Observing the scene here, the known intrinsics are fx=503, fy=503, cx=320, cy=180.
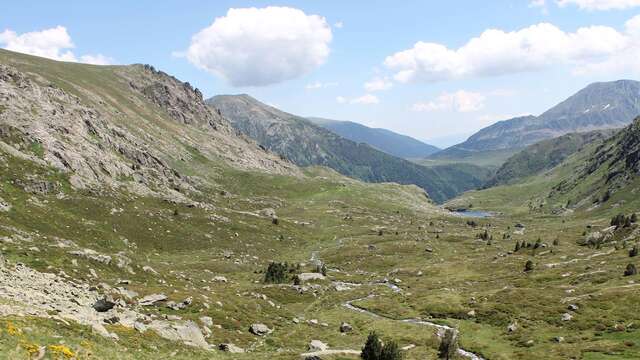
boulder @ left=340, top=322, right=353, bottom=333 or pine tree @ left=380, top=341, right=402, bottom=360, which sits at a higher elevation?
pine tree @ left=380, top=341, right=402, bottom=360

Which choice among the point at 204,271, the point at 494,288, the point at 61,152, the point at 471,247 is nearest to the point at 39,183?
the point at 61,152

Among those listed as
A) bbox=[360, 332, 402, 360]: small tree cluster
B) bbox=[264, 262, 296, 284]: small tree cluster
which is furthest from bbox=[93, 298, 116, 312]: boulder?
bbox=[264, 262, 296, 284]: small tree cluster

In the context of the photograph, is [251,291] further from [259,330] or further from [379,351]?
[379,351]

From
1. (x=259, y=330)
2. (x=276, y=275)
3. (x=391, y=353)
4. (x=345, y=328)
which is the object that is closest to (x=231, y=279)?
(x=276, y=275)

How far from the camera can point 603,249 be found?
11719 centimetres

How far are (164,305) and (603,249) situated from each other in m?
102

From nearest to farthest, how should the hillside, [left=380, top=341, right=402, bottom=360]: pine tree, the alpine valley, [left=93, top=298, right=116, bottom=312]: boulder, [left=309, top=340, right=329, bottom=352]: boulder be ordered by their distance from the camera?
1. the hillside
2. the alpine valley
3. [left=93, top=298, right=116, bottom=312]: boulder
4. [left=380, top=341, right=402, bottom=360]: pine tree
5. [left=309, top=340, right=329, bottom=352]: boulder

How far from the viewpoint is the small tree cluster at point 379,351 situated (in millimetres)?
50000

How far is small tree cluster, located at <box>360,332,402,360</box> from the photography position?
164 feet

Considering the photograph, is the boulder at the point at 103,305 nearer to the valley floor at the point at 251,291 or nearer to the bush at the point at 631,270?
the valley floor at the point at 251,291

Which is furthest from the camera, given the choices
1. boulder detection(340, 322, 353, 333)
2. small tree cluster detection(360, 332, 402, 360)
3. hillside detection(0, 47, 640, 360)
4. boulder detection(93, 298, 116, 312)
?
boulder detection(340, 322, 353, 333)

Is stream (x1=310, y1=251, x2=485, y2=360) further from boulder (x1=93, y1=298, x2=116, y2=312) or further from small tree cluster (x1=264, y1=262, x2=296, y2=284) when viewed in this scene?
boulder (x1=93, y1=298, x2=116, y2=312)

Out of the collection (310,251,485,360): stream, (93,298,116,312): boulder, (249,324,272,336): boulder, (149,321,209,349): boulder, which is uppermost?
(93,298,116,312): boulder

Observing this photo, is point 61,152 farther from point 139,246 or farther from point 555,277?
point 555,277
